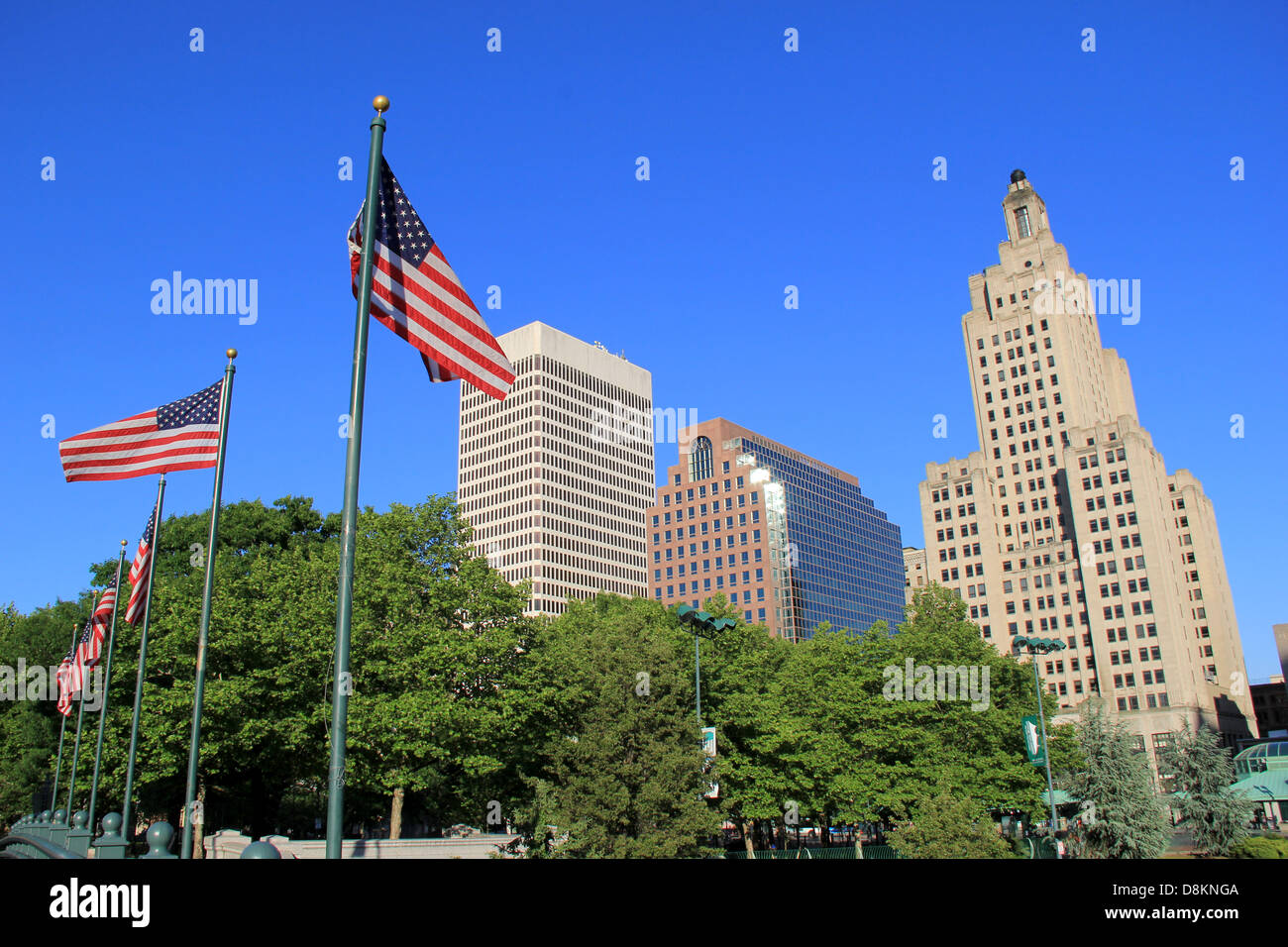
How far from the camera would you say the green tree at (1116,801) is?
43.2m

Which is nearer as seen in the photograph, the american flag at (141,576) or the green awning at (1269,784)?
the american flag at (141,576)

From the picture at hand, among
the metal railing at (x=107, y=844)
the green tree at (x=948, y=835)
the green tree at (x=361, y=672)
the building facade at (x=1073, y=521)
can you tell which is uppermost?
the building facade at (x=1073, y=521)

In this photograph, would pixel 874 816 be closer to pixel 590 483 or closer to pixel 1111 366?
pixel 1111 366

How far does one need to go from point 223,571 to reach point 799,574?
5089 inches

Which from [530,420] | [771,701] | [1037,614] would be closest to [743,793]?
[771,701]

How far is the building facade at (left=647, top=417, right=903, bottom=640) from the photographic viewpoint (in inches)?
6206

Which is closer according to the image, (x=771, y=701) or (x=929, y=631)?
(x=771, y=701)

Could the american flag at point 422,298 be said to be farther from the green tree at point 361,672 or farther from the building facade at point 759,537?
the building facade at point 759,537

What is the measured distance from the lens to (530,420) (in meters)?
185

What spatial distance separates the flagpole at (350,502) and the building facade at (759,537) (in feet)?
469

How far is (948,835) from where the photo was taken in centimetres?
2944

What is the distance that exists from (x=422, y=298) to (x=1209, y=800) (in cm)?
4982

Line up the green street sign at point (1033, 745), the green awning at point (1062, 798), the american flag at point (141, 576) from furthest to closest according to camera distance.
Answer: the green awning at point (1062, 798), the green street sign at point (1033, 745), the american flag at point (141, 576)

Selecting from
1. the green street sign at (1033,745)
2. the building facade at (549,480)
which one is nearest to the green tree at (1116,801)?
the green street sign at (1033,745)
